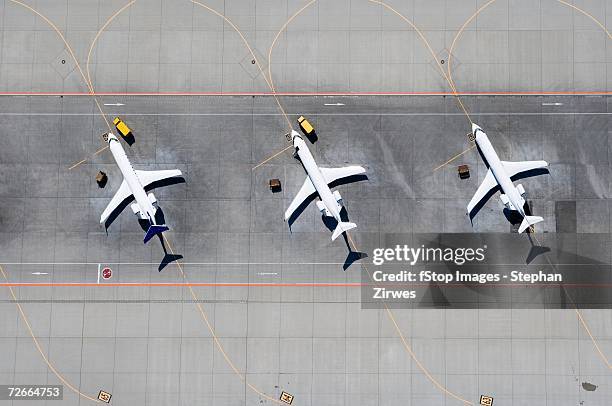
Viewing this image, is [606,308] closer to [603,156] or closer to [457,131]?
[603,156]

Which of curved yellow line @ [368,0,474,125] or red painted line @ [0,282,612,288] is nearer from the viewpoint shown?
red painted line @ [0,282,612,288]

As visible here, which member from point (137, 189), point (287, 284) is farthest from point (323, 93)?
point (137, 189)

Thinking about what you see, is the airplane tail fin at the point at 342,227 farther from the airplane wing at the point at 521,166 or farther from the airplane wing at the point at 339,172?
the airplane wing at the point at 521,166

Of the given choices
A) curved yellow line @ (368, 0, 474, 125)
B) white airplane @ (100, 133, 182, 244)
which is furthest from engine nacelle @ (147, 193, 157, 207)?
curved yellow line @ (368, 0, 474, 125)

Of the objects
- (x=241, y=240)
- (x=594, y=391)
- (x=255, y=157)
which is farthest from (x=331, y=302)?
(x=594, y=391)

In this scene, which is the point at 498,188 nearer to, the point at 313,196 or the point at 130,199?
the point at 313,196

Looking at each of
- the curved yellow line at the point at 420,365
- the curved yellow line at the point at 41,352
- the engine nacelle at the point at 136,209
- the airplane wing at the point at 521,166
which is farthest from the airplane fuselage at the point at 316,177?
the curved yellow line at the point at 41,352

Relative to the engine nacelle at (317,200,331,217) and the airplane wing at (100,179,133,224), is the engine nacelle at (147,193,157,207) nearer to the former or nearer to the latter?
the airplane wing at (100,179,133,224)
